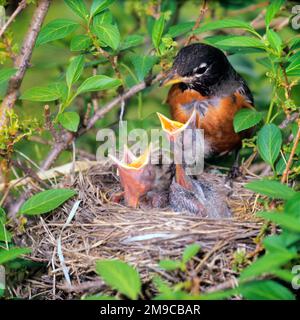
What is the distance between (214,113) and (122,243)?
4.69 ft

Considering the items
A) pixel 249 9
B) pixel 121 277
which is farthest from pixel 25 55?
pixel 249 9

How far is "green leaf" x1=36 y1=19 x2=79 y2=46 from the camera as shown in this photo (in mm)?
3176

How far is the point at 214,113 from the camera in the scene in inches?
161

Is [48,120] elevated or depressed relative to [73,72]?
depressed

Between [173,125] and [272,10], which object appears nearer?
[272,10]

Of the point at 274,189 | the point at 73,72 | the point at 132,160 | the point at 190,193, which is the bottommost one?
the point at 190,193

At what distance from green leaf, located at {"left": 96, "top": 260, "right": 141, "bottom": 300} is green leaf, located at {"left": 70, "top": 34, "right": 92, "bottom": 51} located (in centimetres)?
133

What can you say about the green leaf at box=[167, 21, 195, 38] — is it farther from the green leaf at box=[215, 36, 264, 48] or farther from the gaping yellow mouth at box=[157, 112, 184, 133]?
the green leaf at box=[215, 36, 264, 48]

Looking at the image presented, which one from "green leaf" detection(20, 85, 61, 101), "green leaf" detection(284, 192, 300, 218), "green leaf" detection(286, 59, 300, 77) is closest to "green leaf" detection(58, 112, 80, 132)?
"green leaf" detection(20, 85, 61, 101)

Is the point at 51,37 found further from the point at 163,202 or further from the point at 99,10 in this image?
the point at 163,202

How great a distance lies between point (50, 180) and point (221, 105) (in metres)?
1.20

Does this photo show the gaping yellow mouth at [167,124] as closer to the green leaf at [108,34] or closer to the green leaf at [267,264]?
the green leaf at [108,34]

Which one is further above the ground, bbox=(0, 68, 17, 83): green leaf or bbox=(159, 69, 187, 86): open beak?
bbox=(0, 68, 17, 83): green leaf

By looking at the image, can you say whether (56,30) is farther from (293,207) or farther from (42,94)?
(293,207)
